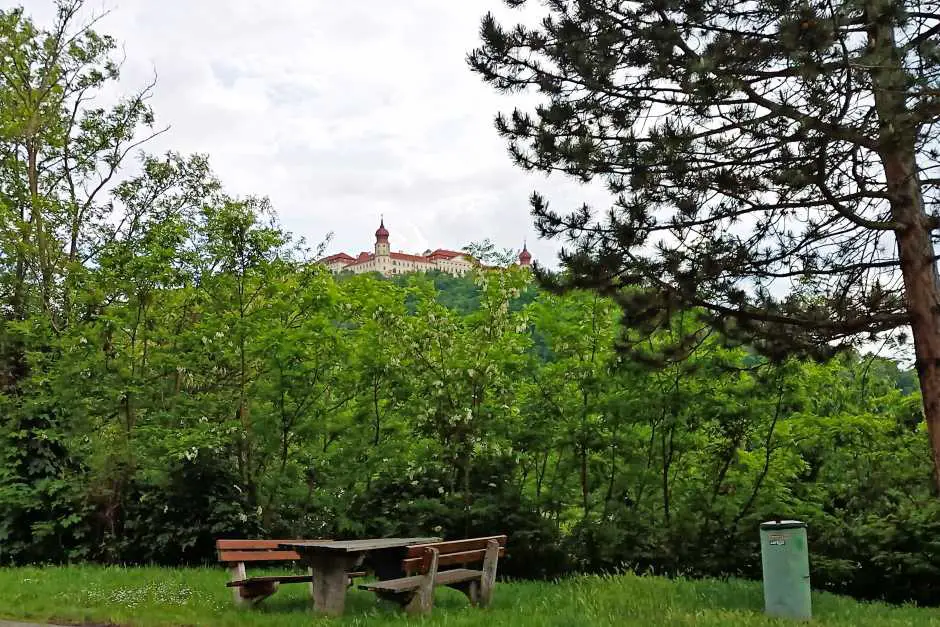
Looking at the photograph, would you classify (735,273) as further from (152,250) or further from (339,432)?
(152,250)

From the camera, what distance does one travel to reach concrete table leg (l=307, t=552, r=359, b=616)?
7.02 metres

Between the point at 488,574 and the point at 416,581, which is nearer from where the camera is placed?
the point at 416,581

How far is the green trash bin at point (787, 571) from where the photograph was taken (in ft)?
23.6

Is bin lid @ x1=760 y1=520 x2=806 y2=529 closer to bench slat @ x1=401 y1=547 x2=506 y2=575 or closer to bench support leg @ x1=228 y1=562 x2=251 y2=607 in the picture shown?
bench slat @ x1=401 y1=547 x2=506 y2=575

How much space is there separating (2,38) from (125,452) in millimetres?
10889

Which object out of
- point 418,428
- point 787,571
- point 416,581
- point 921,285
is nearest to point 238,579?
point 416,581

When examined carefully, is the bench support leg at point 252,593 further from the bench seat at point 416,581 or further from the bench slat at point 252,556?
the bench seat at point 416,581

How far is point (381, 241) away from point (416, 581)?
141 metres

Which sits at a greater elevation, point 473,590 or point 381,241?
point 381,241

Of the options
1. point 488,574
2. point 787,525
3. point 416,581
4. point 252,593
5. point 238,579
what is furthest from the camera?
point 488,574

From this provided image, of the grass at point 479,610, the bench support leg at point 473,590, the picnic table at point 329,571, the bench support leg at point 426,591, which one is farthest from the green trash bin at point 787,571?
the picnic table at point 329,571

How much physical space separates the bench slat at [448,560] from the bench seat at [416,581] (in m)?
0.09

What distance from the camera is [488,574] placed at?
25.3 ft

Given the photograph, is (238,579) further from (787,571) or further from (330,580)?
(787,571)
